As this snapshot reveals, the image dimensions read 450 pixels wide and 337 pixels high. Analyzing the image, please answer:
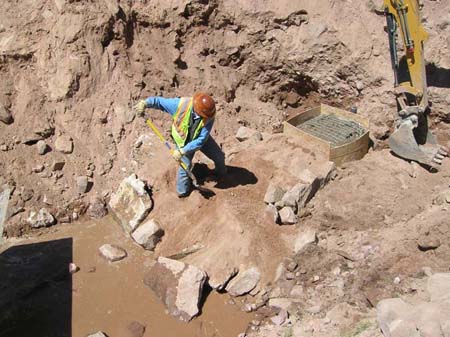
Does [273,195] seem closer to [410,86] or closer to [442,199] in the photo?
[442,199]

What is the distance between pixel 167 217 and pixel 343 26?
3.78 metres

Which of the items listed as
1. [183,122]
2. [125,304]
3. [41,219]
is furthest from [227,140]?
[125,304]

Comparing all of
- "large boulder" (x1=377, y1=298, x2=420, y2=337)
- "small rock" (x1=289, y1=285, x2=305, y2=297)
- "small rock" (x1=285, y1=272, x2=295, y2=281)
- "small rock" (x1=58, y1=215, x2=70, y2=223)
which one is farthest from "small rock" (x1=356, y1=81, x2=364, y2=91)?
"small rock" (x1=58, y1=215, x2=70, y2=223)

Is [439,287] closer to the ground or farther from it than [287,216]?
farther from it

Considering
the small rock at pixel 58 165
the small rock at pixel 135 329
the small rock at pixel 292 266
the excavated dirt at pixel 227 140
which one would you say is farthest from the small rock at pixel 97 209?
the small rock at pixel 292 266

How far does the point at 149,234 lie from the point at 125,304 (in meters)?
0.85

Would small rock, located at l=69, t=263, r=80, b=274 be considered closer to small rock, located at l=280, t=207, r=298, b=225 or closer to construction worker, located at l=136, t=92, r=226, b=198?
construction worker, located at l=136, t=92, r=226, b=198

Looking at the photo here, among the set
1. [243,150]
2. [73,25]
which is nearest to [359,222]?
[243,150]

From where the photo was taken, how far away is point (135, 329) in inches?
178

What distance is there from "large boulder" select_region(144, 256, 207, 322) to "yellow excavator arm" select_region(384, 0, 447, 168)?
130 inches

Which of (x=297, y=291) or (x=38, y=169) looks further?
(x=38, y=169)

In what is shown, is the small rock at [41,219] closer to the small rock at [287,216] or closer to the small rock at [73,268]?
the small rock at [73,268]

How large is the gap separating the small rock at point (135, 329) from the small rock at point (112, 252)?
0.90 m

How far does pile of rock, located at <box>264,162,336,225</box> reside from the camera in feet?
17.7
